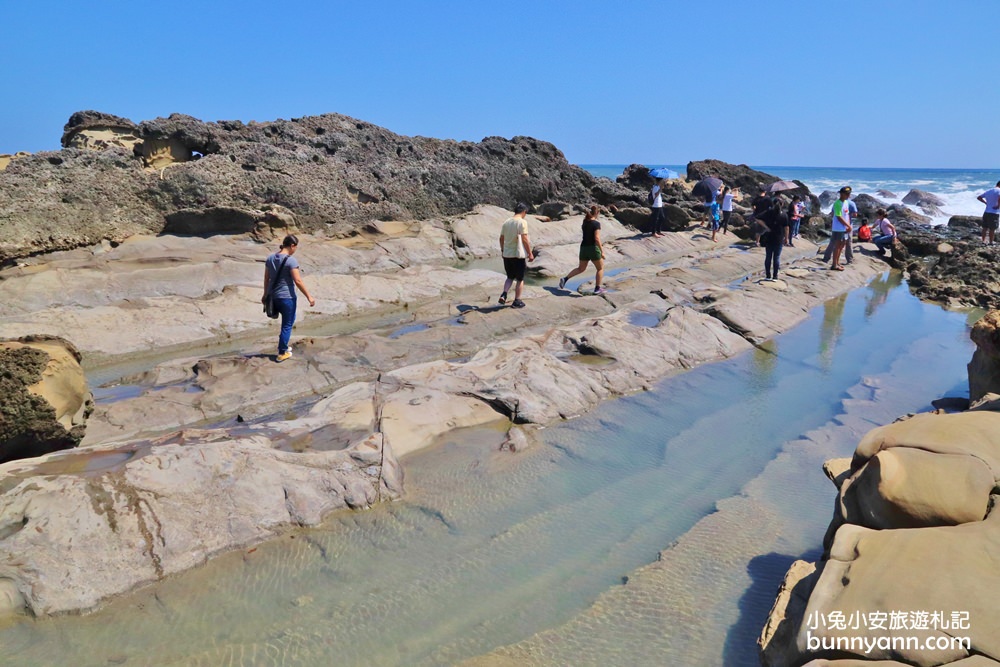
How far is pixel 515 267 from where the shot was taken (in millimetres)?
9961

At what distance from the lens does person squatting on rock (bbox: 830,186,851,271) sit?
13.8 m

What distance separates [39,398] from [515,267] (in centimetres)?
658

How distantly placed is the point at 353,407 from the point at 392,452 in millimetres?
812

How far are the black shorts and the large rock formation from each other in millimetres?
6189

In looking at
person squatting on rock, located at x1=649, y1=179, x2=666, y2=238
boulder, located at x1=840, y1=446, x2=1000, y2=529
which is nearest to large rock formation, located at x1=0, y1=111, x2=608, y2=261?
person squatting on rock, located at x1=649, y1=179, x2=666, y2=238

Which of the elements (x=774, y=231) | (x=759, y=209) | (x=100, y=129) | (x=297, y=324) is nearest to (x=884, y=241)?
(x=759, y=209)

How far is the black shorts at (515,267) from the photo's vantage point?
Result: 9.87 m

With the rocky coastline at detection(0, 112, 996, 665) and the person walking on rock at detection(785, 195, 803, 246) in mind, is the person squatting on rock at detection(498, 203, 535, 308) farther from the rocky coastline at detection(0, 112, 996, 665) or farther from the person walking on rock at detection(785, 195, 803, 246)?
the person walking on rock at detection(785, 195, 803, 246)

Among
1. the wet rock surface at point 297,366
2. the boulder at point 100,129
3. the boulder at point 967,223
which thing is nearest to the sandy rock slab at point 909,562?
the wet rock surface at point 297,366

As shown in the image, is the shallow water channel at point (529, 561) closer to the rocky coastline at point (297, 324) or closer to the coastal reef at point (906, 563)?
the rocky coastline at point (297, 324)

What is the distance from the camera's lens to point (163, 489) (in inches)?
164

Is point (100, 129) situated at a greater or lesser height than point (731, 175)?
greater

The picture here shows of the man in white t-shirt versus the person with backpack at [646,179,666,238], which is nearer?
the man in white t-shirt

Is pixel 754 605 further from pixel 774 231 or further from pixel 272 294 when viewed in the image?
pixel 774 231
